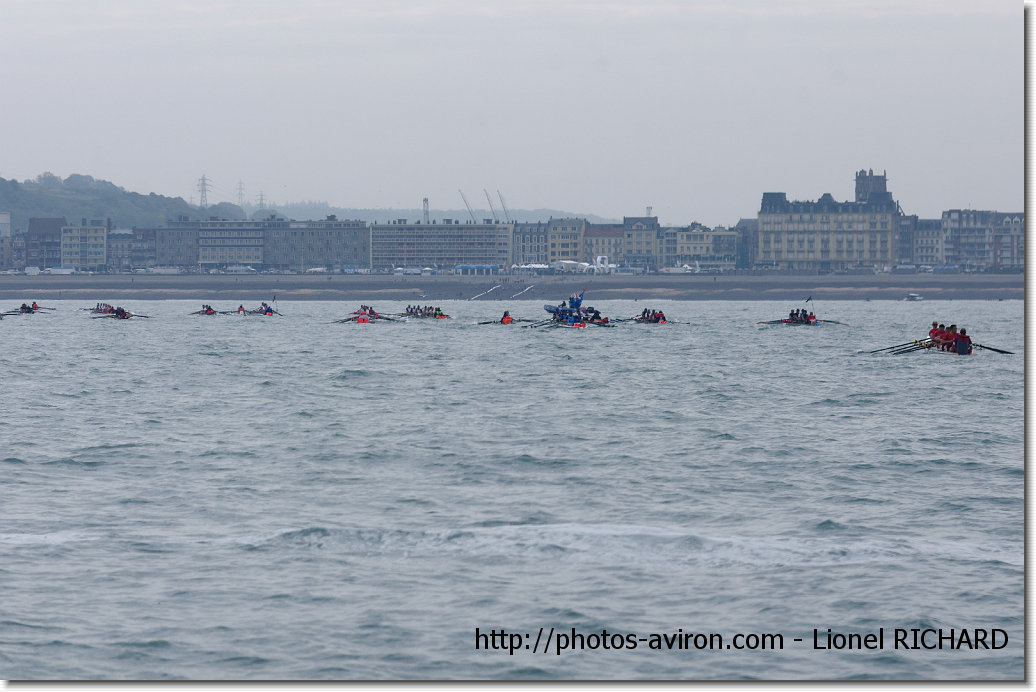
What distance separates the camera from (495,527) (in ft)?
92.4

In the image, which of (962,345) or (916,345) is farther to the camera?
(916,345)

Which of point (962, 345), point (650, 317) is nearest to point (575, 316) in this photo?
point (650, 317)

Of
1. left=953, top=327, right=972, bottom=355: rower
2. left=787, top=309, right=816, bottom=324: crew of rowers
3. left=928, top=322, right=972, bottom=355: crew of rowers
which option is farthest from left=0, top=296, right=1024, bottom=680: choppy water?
left=787, top=309, right=816, bottom=324: crew of rowers

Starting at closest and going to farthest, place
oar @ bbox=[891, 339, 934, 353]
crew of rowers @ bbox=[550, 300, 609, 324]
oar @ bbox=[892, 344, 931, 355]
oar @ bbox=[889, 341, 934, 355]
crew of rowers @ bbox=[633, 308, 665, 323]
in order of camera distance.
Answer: oar @ bbox=[891, 339, 934, 353], oar @ bbox=[889, 341, 934, 355], oar @ bbox=[892, 344, 931, 355], crew of rowers @ bbox=[550, 300, 609, 324], crew of rowers @ bbox=[633, 308, 665, 323]

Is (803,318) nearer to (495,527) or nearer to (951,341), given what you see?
(951,341)

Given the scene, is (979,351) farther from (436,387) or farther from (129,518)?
(129,518)

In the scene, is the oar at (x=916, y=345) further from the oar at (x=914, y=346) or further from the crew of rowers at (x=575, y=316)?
the crew of rowers at (x=575, y=316)

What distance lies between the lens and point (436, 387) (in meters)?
62.1

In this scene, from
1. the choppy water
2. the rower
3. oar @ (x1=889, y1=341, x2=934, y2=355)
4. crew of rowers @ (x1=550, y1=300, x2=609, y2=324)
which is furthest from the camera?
crew of rowers @ (x1=550, y1=300, x2=609, y2=324)

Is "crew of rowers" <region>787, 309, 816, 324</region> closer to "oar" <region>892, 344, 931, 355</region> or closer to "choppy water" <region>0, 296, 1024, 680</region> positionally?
"oar" <region>892, 344, 931, 355</region>

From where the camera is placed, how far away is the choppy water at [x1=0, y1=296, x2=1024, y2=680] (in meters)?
20.2

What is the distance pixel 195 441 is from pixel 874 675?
2709 centimetres

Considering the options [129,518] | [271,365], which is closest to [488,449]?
[129,518]

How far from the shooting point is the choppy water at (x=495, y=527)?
2020cm
